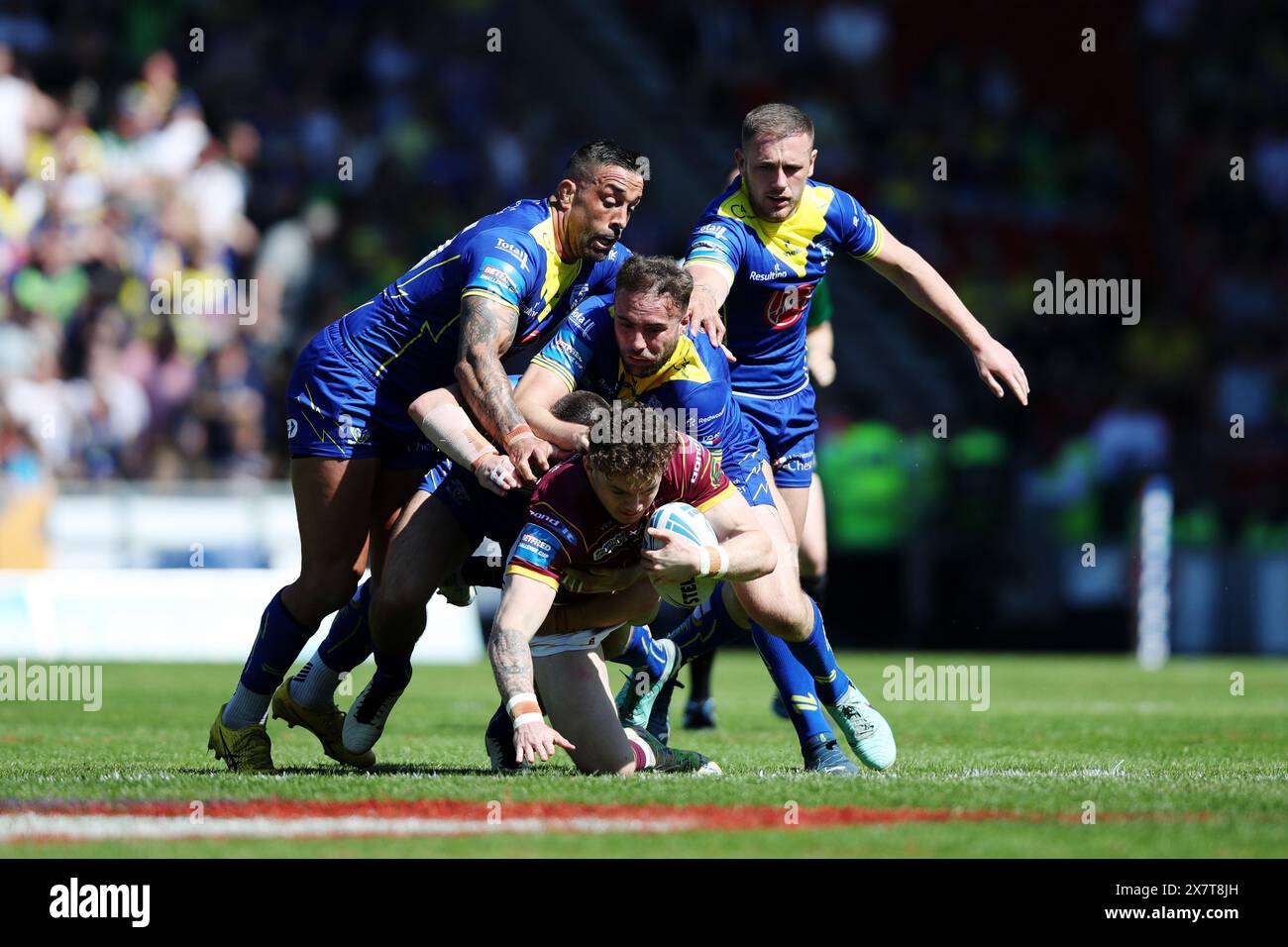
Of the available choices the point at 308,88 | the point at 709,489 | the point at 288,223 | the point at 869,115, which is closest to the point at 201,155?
the point at 288,223

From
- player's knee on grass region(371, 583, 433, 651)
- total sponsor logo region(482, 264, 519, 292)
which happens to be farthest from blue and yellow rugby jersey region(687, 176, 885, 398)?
player's knee on grass region(371, 583, 433, 651)

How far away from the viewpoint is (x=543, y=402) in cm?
691

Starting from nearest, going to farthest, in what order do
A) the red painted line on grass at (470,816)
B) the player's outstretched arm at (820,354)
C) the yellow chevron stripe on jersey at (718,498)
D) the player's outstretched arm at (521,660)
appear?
the red painted line on grass at (470,816)
the player's outstretched arm at (521,660)
the yellow chevron stripe on jersey at (718,498)
the player's outstretched arm at (820,354)

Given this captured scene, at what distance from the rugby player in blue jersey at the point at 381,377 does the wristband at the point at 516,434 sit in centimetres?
66

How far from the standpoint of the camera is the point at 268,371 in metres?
17.4

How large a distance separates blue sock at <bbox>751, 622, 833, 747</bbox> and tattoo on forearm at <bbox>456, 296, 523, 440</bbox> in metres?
1.54

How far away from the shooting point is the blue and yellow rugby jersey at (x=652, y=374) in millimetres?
7043

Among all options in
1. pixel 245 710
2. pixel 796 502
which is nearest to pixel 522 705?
pixel 245 710

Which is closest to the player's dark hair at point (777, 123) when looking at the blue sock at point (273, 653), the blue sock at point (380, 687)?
the blue sock at point (380, 687)

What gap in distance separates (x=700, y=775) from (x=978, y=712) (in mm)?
4752

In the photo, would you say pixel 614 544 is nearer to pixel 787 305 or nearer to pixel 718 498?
pixel 718 498

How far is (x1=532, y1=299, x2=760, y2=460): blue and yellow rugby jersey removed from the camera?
704 cm

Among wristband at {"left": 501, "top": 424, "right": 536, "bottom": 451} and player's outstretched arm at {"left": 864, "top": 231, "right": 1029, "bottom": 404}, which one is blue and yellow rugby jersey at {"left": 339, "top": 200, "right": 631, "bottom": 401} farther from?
player's outstretched arm at {"left": 864, "top": 231, "right": 1029, "bottom": 404}

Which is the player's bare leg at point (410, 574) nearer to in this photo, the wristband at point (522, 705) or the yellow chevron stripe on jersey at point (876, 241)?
the wristband at point (522, 705)
